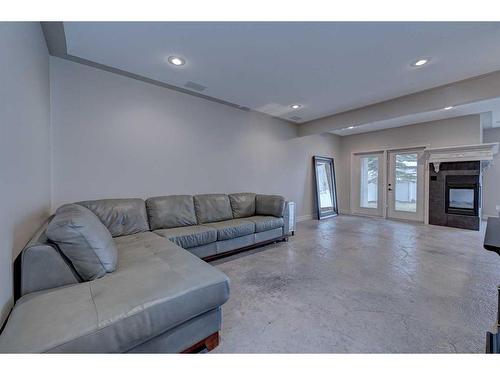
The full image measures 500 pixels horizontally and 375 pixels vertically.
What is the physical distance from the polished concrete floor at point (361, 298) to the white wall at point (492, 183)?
3046 millimetres

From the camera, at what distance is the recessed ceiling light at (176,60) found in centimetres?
244

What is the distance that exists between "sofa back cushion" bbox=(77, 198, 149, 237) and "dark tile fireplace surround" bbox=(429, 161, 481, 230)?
614 centimetres

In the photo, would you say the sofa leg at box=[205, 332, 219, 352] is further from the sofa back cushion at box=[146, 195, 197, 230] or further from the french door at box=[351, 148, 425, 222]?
the french door at box=[351, 148, 425, 222]

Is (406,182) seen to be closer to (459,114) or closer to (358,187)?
(358,187)

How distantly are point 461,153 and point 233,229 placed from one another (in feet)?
17.3

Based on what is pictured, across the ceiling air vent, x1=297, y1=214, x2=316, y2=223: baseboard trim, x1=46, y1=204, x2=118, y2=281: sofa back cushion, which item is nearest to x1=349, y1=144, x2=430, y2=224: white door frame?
x1=297, y1=214, x2=316, y2=223: baseboard trim

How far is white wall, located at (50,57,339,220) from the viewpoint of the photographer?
8.33 feet

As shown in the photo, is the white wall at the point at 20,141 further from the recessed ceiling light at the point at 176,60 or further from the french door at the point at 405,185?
the french door at the point at 405,185

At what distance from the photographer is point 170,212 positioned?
9.55ft

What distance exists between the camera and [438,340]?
1421mm

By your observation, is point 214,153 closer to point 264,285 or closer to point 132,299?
point 264,285

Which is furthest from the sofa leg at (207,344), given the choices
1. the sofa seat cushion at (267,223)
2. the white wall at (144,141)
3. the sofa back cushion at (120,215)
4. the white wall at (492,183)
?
the white wall at (492,183)
